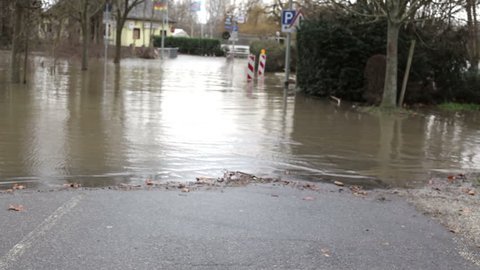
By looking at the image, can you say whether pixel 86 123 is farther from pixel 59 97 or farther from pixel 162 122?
pixel 59 97

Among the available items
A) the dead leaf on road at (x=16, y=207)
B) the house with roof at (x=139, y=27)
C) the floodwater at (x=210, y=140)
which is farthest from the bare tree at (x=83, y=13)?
the house with roof at (x=139, y=27)

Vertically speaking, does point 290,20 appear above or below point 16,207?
above

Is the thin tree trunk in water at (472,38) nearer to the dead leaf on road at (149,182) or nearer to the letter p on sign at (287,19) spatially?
the letter p on sign at (287,19)

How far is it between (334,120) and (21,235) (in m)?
9.75

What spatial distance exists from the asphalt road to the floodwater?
1142 millimetres

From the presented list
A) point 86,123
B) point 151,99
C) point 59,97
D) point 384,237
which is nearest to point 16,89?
point 59,97

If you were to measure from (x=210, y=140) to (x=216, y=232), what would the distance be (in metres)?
5.12

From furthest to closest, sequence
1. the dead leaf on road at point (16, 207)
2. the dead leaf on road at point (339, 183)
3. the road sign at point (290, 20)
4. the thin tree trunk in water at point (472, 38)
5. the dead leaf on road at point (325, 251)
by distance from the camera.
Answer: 1. the road sign at point (290, 20)
2. the thin tree trunk in water at point (472, 38)
3. the dead leaf on road at point (339, 183)
4. the dead leaf on road at point (16, 207)
5. the dead leaf on road at point (325, 251)

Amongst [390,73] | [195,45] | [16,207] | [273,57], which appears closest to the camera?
[16,207]

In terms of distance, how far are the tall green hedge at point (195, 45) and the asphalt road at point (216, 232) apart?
62252 mm

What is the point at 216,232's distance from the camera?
5.22 metres

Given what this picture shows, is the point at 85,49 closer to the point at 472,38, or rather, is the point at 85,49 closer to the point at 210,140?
the point at 472,38

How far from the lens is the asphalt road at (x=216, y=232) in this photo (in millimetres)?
4531

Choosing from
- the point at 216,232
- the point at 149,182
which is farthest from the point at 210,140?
the point at 216,232
